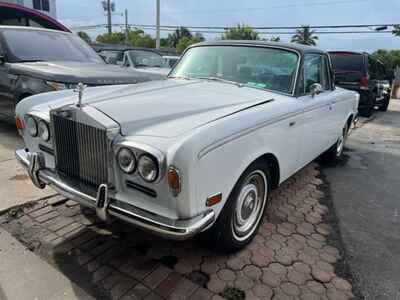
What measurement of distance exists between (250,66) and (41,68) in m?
3.12

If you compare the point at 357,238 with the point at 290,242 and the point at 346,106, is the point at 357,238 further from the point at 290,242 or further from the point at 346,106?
the point at 346,106

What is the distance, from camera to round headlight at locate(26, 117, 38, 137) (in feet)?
8.84

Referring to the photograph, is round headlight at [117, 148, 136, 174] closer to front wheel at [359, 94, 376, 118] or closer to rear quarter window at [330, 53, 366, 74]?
rear quarter window at [330, 53, 366, 74]

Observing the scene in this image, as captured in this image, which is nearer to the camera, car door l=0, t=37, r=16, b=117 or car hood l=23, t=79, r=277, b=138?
car hood l=23, t=79, r=277, b=138

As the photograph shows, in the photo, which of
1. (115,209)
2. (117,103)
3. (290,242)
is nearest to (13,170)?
(117,103)

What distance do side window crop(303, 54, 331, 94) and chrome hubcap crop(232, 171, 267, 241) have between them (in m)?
1.27

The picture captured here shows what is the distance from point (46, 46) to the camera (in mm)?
5688

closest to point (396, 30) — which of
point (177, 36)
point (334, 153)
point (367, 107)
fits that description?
point (367, 107)

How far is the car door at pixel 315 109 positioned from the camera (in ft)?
11.1

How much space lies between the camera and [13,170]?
4.00 m

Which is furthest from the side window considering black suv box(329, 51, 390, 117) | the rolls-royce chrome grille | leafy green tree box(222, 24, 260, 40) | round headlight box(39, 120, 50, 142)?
leafy green tree box(222, 24, 260, 40)

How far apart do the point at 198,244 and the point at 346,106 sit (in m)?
3.37

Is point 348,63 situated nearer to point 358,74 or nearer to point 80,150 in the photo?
point 358,74

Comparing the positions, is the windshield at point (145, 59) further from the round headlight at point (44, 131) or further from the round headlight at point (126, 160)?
the round headlight at point (126, 160)
